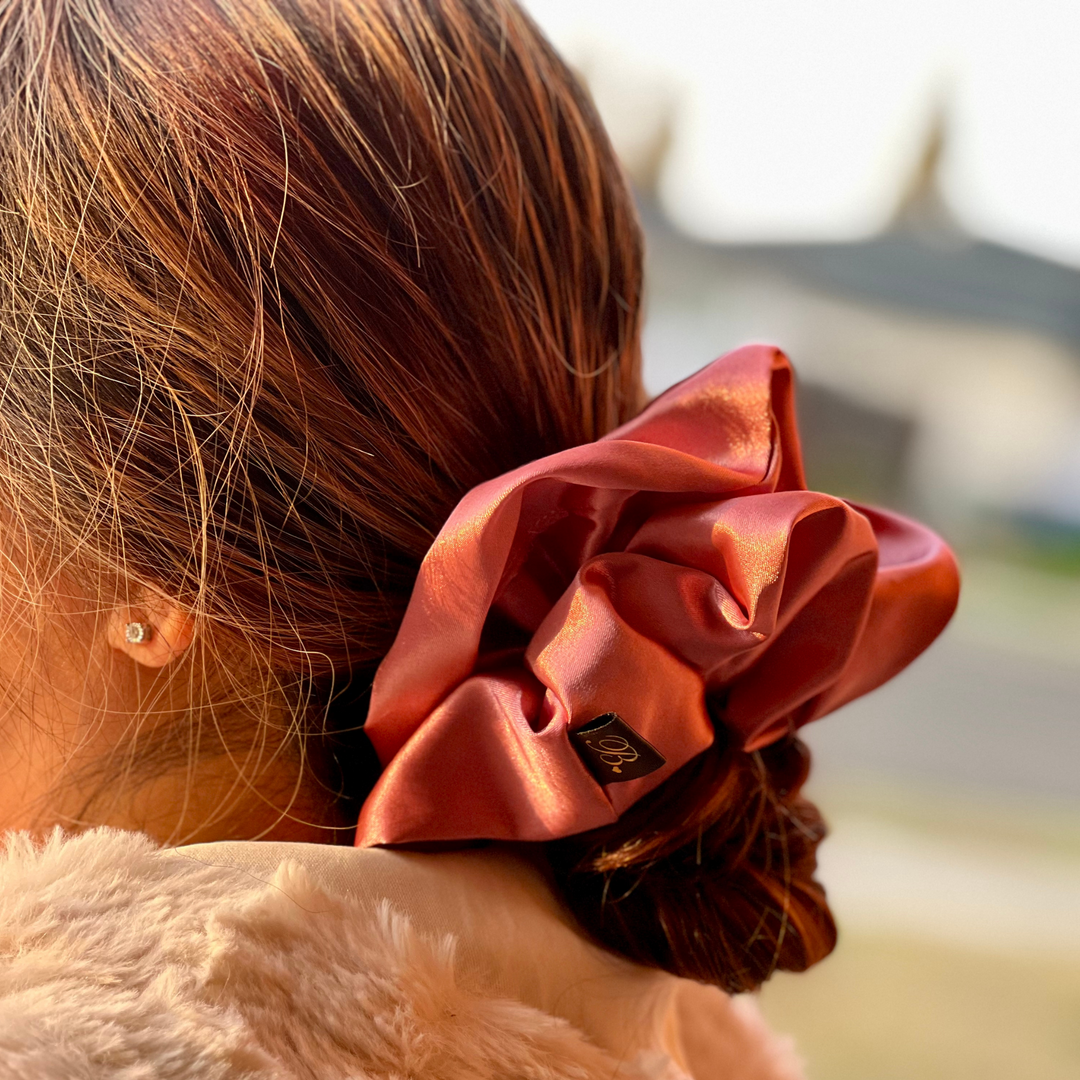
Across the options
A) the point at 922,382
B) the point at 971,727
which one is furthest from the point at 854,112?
the point at 971,727

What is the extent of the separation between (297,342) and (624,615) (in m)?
0.19

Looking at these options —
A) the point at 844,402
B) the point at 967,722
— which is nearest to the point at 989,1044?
the point at 967,722

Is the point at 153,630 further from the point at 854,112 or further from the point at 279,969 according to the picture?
the point at 854,112

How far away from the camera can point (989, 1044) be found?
4.71ft

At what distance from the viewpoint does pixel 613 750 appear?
0.43 meters

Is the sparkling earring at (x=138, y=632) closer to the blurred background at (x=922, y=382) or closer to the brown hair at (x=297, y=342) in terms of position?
the brown hair at (x=297, y=342)

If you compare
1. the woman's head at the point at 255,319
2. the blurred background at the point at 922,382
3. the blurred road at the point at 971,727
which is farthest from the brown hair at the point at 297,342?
the blurred road at the point at 971,727

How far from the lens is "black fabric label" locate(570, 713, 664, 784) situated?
16.7 inches

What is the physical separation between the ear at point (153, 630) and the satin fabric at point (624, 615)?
0.32 feet

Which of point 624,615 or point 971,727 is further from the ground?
point 624,615

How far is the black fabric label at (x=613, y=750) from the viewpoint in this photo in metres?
0.42

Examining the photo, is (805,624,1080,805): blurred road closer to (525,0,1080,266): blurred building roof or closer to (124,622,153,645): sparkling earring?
(525,0,1080,266): blurred building roof

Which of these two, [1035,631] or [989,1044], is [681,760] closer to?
[989,1044]

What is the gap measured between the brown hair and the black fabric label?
6 cm
